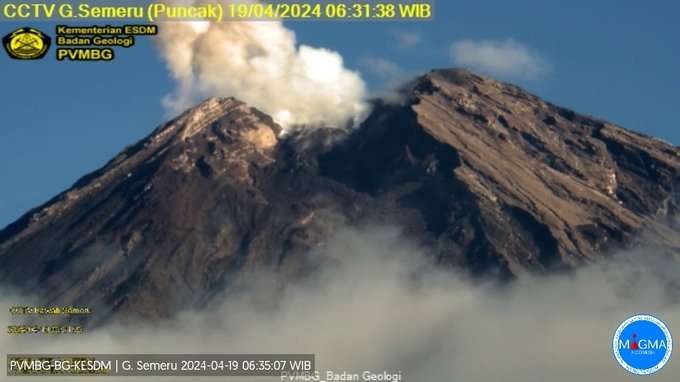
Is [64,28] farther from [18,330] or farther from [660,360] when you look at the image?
[660,360]

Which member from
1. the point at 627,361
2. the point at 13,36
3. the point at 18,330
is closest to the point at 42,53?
the point at 13,36

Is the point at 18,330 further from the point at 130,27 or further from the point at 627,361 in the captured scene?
the point at 627,361

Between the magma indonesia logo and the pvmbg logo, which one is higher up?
the magma indonesia logo

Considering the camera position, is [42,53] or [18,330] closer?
[42,53]

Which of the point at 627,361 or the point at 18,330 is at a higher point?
the point at 18,330

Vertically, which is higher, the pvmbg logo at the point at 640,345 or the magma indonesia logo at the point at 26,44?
the magma indonesia logo at the point at 26,44
